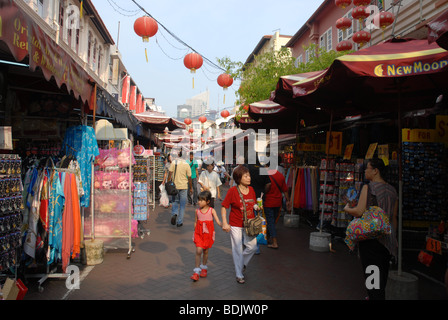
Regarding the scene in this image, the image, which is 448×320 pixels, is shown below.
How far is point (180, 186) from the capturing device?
8.97 meters

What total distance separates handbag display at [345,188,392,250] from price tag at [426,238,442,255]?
1.54 meters

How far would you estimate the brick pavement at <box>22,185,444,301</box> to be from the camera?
4516mm

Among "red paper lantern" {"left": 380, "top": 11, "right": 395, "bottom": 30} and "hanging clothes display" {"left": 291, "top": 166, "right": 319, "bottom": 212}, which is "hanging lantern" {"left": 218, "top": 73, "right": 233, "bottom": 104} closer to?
"hanging clothes display" {"left": 291, "top": 166, "right": 319, "bottom": 212}

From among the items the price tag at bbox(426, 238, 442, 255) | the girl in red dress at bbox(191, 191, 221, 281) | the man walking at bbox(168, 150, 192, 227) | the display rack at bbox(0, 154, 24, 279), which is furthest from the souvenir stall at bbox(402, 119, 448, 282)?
the display rack at bbox(0, 154, 24, 279)

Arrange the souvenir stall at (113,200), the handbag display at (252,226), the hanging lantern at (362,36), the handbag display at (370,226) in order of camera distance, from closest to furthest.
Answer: the handbag display at (370,226) → the handbag display at (252,226) → the souvenir stall at (113,200) → the hanging lantern at (362,36)

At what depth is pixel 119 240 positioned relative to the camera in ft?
21.6

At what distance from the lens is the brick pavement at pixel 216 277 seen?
4.52 meters

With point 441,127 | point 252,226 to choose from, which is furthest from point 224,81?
point 252,226

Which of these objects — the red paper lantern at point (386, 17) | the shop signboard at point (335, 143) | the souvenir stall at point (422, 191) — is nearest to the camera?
the souvenir stall at point (422, 191)

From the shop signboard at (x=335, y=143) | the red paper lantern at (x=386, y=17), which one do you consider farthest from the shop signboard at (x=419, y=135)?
the red paper lantern at (x=386, y=17)

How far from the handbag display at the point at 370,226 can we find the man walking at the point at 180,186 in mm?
5676

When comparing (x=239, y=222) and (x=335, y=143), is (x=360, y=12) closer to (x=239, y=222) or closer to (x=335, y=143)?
(x=335, y=143)

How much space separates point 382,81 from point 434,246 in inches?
106

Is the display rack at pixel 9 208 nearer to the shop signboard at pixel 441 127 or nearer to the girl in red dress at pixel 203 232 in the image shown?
the girl in red dress at pixel 203 232
